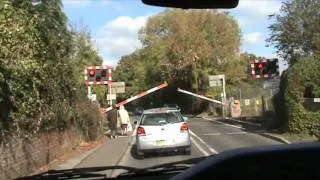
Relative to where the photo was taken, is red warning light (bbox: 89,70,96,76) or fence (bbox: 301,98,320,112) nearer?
fence (bbox: 301,98,320,112)

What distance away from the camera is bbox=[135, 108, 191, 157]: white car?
20656 millimetres

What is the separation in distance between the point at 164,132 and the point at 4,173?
24.9ft

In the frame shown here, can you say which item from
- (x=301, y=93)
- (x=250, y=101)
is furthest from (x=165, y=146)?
(x=250, y=101)

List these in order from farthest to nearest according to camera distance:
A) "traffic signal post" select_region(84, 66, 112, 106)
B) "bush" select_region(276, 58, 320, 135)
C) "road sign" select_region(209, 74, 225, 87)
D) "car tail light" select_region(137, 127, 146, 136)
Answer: "road sign" select_region(209, 74, 225, 87)
"traffic signal post" select_region(84, 66, 112, 106)
"bush" select_region(276, 58, 320, 135)
"car tail light" select_region(137, 127, 146, 136)

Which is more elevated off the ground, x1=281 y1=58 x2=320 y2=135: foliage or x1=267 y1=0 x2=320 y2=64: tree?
x1=267 y1=0 x2=320 y2=64: tree

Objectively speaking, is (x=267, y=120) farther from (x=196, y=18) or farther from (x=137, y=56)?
(x=137, y=56)

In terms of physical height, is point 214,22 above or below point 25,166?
above

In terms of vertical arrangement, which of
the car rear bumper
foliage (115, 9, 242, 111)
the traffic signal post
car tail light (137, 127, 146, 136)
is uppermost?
foliage (115, 9, 242, 111)

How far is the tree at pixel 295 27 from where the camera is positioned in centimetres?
3747

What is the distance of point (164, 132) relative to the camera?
68.6ft

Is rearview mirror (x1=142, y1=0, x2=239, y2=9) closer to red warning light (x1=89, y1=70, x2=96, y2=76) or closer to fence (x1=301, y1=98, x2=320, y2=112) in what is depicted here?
fence (x1=301, y1=98, x2=320, y2=112)

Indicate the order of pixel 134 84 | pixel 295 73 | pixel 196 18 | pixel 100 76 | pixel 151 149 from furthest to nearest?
pixel 134 84
pixel 196 18
pixel 100 76
pixel 295 73
pixel 151 149

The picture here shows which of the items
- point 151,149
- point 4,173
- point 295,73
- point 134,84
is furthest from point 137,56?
point 4,173

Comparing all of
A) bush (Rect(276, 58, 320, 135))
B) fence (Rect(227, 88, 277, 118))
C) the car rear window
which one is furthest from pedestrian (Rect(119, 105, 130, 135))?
the car rear window
